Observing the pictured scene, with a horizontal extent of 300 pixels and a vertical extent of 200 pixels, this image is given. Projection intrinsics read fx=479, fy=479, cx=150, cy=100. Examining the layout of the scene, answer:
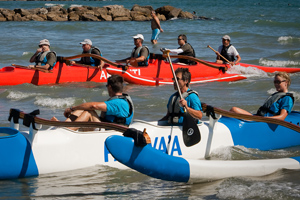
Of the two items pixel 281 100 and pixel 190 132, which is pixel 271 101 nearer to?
pixel 281 100

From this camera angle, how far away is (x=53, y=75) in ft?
37.6

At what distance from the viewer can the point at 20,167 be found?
531 cm

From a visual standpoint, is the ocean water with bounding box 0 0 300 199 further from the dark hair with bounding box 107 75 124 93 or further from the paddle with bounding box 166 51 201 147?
the dark hair with bounding box 107 75 124 93

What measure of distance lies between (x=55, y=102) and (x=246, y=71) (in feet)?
18.6

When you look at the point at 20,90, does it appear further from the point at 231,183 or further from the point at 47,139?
the point at 231,183

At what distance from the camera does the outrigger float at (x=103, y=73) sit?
1127 centimetres

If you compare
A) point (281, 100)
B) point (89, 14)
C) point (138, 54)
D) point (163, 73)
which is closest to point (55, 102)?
point (138, 54)

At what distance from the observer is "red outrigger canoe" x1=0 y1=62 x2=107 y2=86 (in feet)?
36.9

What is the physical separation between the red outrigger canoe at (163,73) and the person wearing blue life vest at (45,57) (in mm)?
1401

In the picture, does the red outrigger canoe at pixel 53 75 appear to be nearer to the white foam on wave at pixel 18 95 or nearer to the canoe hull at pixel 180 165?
the white foam on wave at pixel 18 95

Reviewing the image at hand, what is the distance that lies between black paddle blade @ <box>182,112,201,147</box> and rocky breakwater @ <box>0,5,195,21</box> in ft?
94.1

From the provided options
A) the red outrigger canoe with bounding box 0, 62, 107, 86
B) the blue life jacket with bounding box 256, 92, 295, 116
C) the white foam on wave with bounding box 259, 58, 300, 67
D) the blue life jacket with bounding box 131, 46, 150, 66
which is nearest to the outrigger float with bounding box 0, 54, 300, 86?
the red outrigger canoe with bounding box 0, 62, 107, 86

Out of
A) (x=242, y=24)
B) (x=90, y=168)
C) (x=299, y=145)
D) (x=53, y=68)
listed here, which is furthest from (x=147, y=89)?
(x=242, y=24)

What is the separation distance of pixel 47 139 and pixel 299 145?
366cm
